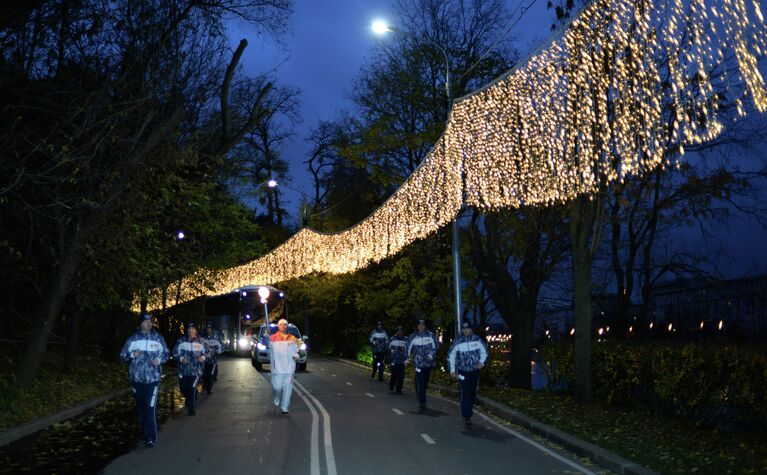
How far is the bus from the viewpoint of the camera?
160 feet

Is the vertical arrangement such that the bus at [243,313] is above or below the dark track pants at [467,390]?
above

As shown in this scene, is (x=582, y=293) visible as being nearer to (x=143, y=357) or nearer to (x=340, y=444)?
(x=340, y=444)

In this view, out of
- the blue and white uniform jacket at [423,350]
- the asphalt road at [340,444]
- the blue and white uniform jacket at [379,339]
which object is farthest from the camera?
the blue and white uniform jacket at [379,339]

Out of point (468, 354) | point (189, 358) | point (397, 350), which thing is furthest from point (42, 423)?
point (397, 350)

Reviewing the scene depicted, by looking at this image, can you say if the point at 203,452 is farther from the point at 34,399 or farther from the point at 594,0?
the point at 594,0

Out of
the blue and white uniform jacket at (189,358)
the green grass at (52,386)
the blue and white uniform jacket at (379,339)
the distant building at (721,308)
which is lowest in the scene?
the green grass at (52,386)

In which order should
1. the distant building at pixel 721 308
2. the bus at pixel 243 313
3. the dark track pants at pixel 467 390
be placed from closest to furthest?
1. the dark track pants at pixel 467 390
2. the distant building at pixel 721 308
3. the bus at pixel 243 313

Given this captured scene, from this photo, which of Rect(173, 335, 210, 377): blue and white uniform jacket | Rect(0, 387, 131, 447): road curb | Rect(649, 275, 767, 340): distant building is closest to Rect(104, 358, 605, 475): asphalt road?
Rect(173, 335, 210, 377): blue and white uniform jacket

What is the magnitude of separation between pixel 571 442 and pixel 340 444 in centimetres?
332

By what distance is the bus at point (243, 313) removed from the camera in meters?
48.6

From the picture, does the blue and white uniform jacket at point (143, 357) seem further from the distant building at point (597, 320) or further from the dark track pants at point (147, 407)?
the distant building at point (597, 320)

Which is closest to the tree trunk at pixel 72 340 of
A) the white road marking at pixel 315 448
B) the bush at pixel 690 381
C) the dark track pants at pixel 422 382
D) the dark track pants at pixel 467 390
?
the white road marking at pixel 315 448

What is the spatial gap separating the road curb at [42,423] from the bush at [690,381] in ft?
35.2

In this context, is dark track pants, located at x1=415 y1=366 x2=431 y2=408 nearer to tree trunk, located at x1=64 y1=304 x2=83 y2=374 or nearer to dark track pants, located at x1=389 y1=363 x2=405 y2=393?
dark track pants, located at x1=389 y1=363 x2=405 y2=393
